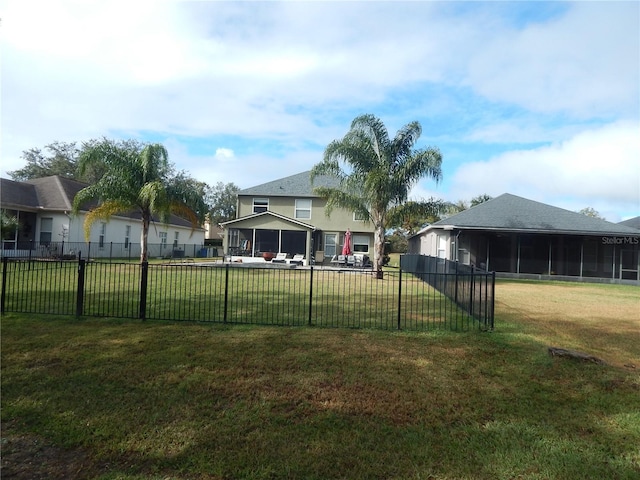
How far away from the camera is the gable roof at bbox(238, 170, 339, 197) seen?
29.0m

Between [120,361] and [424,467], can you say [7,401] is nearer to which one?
[120,361]

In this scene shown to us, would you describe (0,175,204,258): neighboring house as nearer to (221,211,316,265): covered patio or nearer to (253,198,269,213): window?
(221,211,316,265): covered patio

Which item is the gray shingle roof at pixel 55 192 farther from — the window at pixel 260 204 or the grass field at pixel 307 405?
the grass field at pixel 307 405

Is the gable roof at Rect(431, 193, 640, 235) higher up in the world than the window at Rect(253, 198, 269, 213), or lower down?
lower down

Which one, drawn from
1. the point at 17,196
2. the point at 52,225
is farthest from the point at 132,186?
the point at 17,196

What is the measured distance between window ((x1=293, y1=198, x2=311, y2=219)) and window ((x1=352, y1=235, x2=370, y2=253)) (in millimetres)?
3782

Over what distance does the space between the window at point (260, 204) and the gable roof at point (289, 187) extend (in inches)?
19.1

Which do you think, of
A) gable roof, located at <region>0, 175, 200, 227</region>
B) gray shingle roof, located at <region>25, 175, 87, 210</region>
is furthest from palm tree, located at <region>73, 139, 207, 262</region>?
gray shingle roof, located at <region>25, 175, 87, 210</region>

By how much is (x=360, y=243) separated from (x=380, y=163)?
10907 mm

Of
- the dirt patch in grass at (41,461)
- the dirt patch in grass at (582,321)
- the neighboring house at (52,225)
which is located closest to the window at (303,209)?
the neighboring house at (52,225)

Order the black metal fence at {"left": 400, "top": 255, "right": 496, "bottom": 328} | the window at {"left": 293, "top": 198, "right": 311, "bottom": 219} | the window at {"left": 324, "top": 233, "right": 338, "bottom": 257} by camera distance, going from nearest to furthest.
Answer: the black metal fence at {"left": 400, "top": 255, "right": 496, "bottom": 328}, the window at {"left": 324, "top": 233, "right": 338, "bottom": 257}, the window at {"left": 293, "top": 198, "right": 311, "bottom": 219}

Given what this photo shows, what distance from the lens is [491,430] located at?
356 centimetres

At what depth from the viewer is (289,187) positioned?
29.7 metres
